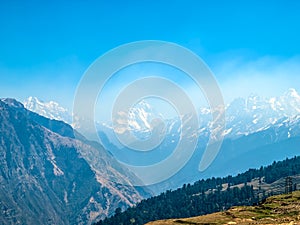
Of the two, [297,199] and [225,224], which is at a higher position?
[297,199]

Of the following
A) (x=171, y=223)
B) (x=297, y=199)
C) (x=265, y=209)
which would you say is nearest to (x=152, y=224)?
(x=171, y=223)

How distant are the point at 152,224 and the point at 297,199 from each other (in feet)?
230

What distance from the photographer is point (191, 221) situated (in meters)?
150

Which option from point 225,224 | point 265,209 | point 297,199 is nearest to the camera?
point 225,224

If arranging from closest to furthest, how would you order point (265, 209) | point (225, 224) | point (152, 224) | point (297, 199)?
point (225, 224), point (152, 224), point (265, 209), point (297, 199)

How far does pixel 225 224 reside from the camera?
129625 millimetres

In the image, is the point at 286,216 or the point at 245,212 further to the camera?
the point at 245,212

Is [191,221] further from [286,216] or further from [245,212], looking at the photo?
[286,216]

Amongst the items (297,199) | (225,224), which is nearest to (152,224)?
(225,224)

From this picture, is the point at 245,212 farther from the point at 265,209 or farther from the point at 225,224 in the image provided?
the point at 225,224

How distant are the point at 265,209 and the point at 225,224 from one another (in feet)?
103

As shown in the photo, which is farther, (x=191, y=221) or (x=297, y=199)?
(x=297, y=199)

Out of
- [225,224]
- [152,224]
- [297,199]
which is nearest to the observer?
[225,224]

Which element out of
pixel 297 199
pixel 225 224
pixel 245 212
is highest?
pixel 297 199
